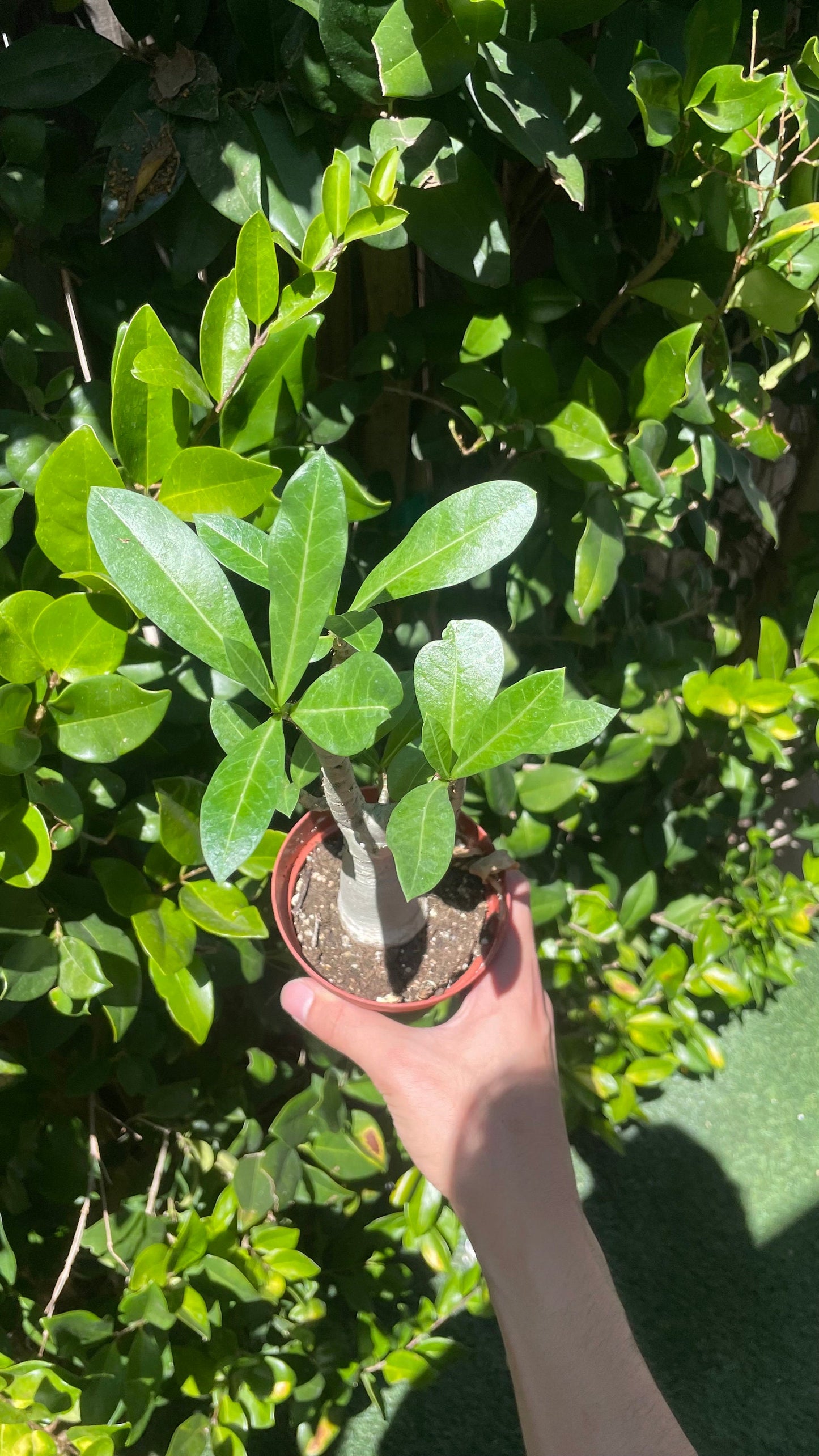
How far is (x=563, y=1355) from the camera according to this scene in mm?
843

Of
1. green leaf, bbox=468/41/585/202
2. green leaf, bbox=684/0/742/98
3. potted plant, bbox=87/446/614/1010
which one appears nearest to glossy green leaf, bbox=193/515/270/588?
potted plant, bbox=87/446/614/1010

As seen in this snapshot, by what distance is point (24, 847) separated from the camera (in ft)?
2.15

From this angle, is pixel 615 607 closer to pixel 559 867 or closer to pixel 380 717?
pixel 559 867

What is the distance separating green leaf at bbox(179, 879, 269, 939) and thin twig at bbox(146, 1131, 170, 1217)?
1.44 feet

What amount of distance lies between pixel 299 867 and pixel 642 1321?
1.09 metres

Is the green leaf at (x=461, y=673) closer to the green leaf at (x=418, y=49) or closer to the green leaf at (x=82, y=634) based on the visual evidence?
the green leaf at (x=82, y=634)

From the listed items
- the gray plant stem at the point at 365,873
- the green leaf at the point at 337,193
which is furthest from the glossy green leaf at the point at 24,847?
the green leaf at the point at 337,193

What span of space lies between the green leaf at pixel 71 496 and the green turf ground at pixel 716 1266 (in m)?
1.38

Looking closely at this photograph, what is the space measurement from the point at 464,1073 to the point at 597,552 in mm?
528

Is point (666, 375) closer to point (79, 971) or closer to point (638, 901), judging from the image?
point (79, 971)

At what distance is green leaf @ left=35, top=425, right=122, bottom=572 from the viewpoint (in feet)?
1.92

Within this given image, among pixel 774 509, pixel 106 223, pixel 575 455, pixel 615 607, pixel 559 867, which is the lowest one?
pixel 559 867

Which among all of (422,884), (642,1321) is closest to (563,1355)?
(422,884)

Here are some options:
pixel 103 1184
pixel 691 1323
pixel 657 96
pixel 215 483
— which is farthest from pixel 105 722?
pixel 691 1323
